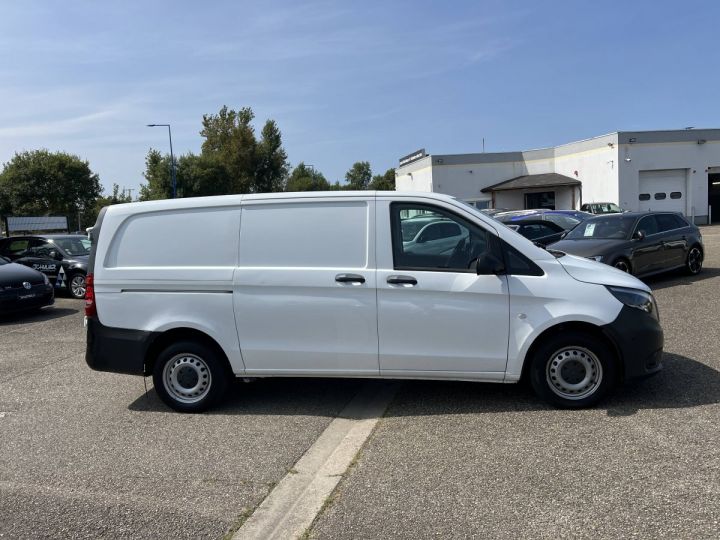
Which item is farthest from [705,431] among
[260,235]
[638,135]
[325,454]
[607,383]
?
[638,135]

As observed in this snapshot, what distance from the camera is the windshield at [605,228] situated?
1187 cm

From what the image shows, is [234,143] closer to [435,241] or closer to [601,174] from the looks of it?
[601,174]

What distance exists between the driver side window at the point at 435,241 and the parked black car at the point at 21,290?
9188 millimetres

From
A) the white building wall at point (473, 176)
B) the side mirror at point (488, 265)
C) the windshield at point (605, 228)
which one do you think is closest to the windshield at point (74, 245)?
the windshield at point (605, 228)

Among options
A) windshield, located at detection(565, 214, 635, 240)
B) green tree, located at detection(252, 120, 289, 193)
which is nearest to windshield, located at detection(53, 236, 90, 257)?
windshield, located at detection(565, 214, 635, 240)

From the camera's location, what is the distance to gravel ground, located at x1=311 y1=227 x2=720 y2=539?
10.7ft

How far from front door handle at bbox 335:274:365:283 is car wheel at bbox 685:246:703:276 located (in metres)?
10.3

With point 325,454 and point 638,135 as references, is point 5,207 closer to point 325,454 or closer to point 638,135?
point 638,135

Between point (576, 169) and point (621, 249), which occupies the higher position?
point (576, 169)

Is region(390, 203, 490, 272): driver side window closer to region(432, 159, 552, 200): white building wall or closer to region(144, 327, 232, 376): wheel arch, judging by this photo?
region(144, 327, 232, 376): wheel arch

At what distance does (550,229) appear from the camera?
14750mm

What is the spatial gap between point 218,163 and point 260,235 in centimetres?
5101

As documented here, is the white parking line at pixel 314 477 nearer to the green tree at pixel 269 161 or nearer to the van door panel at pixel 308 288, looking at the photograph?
the van door panel at pixel 308 288

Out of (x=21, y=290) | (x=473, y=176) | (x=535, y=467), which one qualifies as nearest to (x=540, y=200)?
(x=473, y=176)
